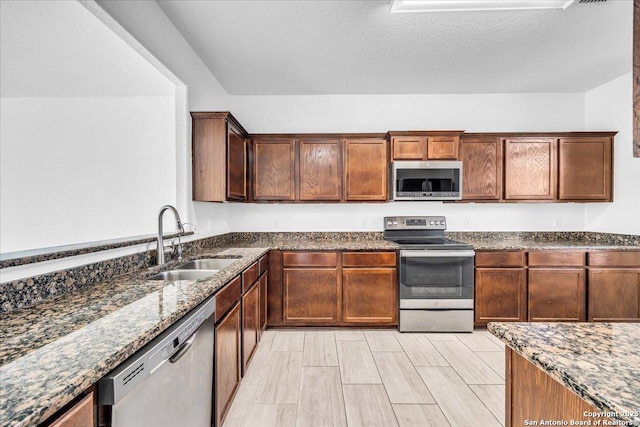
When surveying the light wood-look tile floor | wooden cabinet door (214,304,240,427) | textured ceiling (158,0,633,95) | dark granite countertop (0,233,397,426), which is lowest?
the light wood-look tile floor

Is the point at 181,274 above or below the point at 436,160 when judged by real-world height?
below

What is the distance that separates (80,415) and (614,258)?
4.31 m

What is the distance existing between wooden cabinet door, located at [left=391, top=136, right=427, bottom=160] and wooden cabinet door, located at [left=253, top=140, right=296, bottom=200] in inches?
47.3

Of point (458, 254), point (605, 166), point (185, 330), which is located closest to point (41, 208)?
point (185, 330)

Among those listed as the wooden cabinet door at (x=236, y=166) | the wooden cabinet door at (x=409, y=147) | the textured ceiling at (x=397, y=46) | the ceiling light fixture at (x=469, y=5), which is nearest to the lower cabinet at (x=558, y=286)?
the wooden cabinet door at (x=409, y=147)

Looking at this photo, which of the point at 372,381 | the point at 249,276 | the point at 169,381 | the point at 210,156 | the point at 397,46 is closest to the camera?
the point at 169,381

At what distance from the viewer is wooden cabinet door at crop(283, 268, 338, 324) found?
10.5 ft

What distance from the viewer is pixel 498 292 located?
10.5 feet

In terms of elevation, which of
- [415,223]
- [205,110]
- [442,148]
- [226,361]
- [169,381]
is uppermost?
[205,110]

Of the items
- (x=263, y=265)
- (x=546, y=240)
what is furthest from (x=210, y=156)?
(x=546, y=240)

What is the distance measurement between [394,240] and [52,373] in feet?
10.8

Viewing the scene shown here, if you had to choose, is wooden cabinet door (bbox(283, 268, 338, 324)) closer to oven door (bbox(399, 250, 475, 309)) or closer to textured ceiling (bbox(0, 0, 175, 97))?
oven door (bbox(399, 250, 475, 309))

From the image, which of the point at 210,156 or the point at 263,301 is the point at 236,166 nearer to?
the point at 210,156

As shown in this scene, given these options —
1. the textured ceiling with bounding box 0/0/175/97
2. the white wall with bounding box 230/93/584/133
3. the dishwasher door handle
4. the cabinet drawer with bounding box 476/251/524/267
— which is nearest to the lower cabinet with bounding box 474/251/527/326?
the cabinet drawer with bounding box 476/251/524/267
